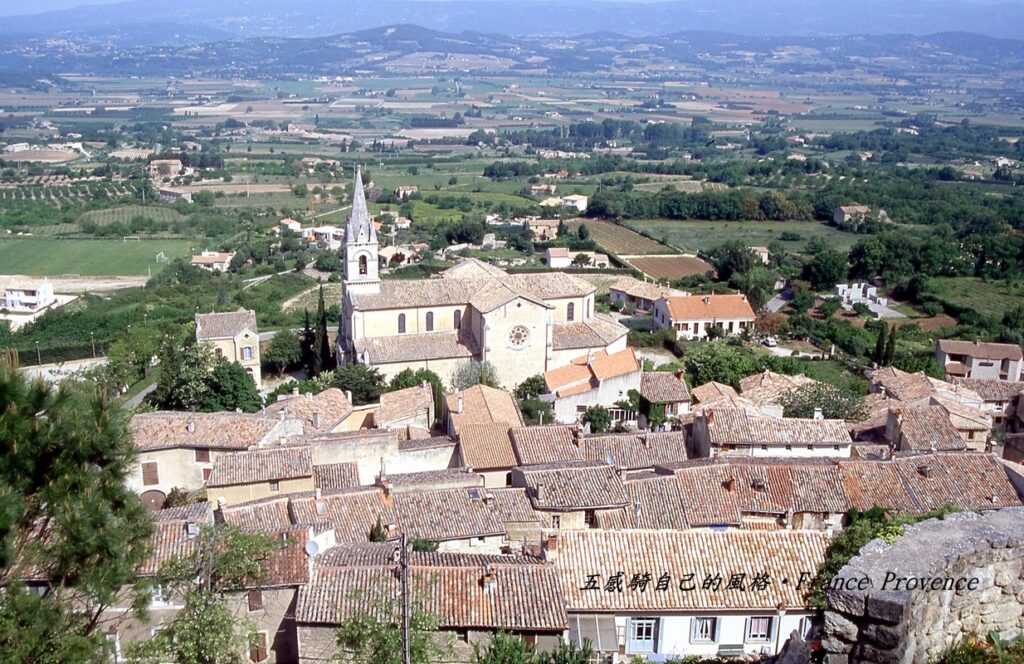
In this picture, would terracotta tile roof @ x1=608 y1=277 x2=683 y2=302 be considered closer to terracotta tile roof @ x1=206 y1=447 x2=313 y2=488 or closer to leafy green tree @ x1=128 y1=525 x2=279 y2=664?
terracotta tile roof @ x1=206 y1=447 x2=313 y2=488

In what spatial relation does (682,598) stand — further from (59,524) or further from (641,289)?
(641,289)

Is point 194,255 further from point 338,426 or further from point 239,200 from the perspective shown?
point 338,426

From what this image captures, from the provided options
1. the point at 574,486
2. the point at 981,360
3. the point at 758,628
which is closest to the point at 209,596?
the point at 758,628

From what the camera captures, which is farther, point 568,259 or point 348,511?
point 568,259

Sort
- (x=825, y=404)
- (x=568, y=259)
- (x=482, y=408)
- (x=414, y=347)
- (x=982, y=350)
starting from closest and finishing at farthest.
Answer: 1. (x=482, y=408)
2. (x=825, y=404)
3. (x=414, y=347)
4. (x=982, y=350)
5. (x=568, y=259)

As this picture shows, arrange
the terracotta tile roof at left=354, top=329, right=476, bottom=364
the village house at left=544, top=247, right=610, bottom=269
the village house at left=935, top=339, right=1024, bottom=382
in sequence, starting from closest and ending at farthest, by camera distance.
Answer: the terracotta tile roof at left=354, top=329, right=476, bottom=364, the village house at left=935, top=339, right=1024, bottom=382, the village house at left=544, top=247, right=610, bottom=269

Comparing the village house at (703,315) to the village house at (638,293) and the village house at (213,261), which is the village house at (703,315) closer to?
the village house at (638,293)

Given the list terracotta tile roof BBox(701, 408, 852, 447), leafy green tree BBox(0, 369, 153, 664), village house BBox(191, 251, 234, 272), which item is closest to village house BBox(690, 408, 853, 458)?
terracotta tile roof BBox(701, 408, 852, 447)
